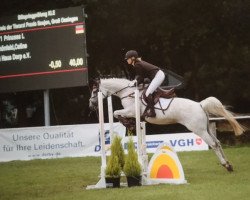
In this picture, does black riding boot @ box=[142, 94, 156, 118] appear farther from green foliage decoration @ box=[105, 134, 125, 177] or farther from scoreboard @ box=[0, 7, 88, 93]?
scoreboard @ box=[0, 7, 88, 93]

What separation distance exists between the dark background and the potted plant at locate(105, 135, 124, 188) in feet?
45.3

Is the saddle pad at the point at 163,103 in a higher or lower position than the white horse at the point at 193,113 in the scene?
higher

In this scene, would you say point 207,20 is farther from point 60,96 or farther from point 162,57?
point 60,96

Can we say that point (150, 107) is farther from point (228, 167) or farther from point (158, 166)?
point (228, 167)

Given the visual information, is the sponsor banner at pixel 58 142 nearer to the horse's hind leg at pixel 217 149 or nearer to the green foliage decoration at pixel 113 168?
the horse's hind leg at pixel 217 149

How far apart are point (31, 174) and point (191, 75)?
14.8 meters

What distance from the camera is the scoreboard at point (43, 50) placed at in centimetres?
1753

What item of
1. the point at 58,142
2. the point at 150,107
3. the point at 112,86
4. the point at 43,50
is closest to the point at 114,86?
the point at 112,86

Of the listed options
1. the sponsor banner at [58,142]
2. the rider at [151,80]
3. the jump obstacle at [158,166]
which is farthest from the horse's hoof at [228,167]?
the sponsor banner at [58,142]

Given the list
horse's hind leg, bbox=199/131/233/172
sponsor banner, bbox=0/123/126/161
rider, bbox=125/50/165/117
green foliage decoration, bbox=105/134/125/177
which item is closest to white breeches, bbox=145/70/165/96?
rider, bbox=125/50/165/117

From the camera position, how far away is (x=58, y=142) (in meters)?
18.5

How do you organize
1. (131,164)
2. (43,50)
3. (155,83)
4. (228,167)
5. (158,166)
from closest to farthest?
(131,164)
(158,166)
(228,167)
(155,83)
(43,50)

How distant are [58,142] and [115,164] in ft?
28.2

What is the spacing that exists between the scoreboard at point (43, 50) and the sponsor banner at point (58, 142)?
1569 mm
